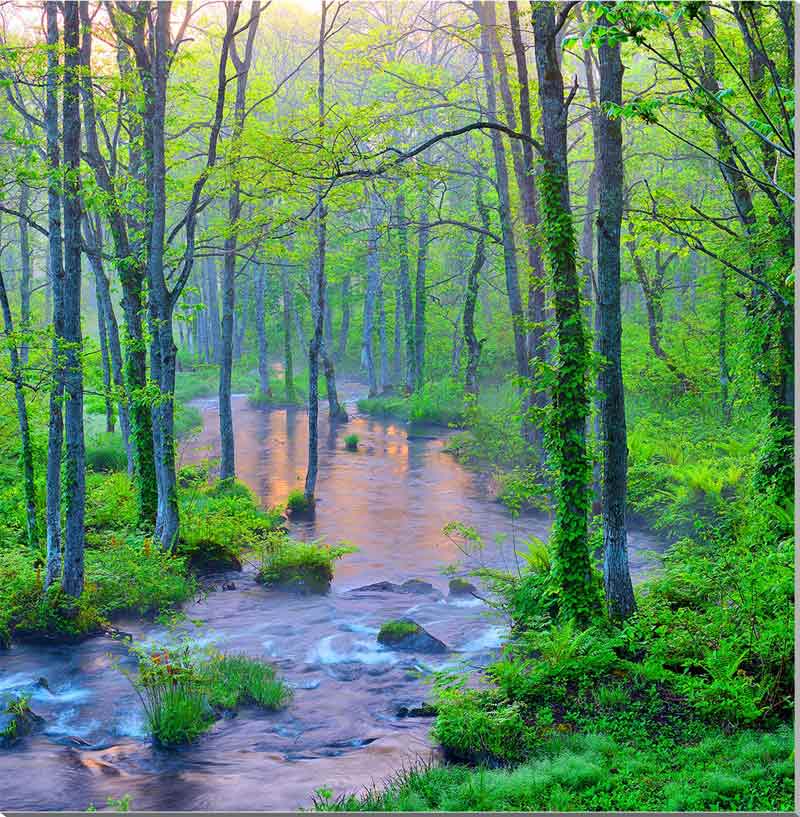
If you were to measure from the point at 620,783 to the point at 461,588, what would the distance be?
7.43 metres

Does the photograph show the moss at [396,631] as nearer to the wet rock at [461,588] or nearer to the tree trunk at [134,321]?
the wet rock at [461,588]

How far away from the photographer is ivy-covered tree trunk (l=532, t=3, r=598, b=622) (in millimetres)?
8938

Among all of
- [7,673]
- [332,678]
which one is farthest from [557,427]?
[7,673]

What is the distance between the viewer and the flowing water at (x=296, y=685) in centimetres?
681

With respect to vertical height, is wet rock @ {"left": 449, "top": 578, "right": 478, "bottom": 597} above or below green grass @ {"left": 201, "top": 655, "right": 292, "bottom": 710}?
below

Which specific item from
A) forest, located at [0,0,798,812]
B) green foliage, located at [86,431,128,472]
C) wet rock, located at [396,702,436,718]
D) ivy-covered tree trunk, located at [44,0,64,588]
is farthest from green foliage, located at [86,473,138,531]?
wet rock, located at [396,702,436,718]

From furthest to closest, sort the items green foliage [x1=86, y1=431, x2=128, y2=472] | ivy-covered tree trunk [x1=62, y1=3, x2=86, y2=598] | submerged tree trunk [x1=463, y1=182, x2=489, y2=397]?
submerged tree trunk [x1=463, y1=182, x2=489, y2=397] → green foliage [x1=86, y1=431, x2=128, y2=472] → ivy-covered tree trunk [x1=62, y1=3, x2=86, y2=598]

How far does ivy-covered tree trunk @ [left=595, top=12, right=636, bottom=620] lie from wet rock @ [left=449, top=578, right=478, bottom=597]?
14.5 feet

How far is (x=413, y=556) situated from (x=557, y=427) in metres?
7.34

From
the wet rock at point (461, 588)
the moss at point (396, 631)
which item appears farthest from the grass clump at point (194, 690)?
the wet rock at point (461, 588)

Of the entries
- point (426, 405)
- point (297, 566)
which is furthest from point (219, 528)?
point (426, 405)

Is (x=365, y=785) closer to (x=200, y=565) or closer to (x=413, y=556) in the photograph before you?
(x=200, y=565)

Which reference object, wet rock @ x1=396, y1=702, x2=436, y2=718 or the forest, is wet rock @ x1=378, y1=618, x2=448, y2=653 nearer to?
the forest

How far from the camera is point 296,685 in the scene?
9562 mm
